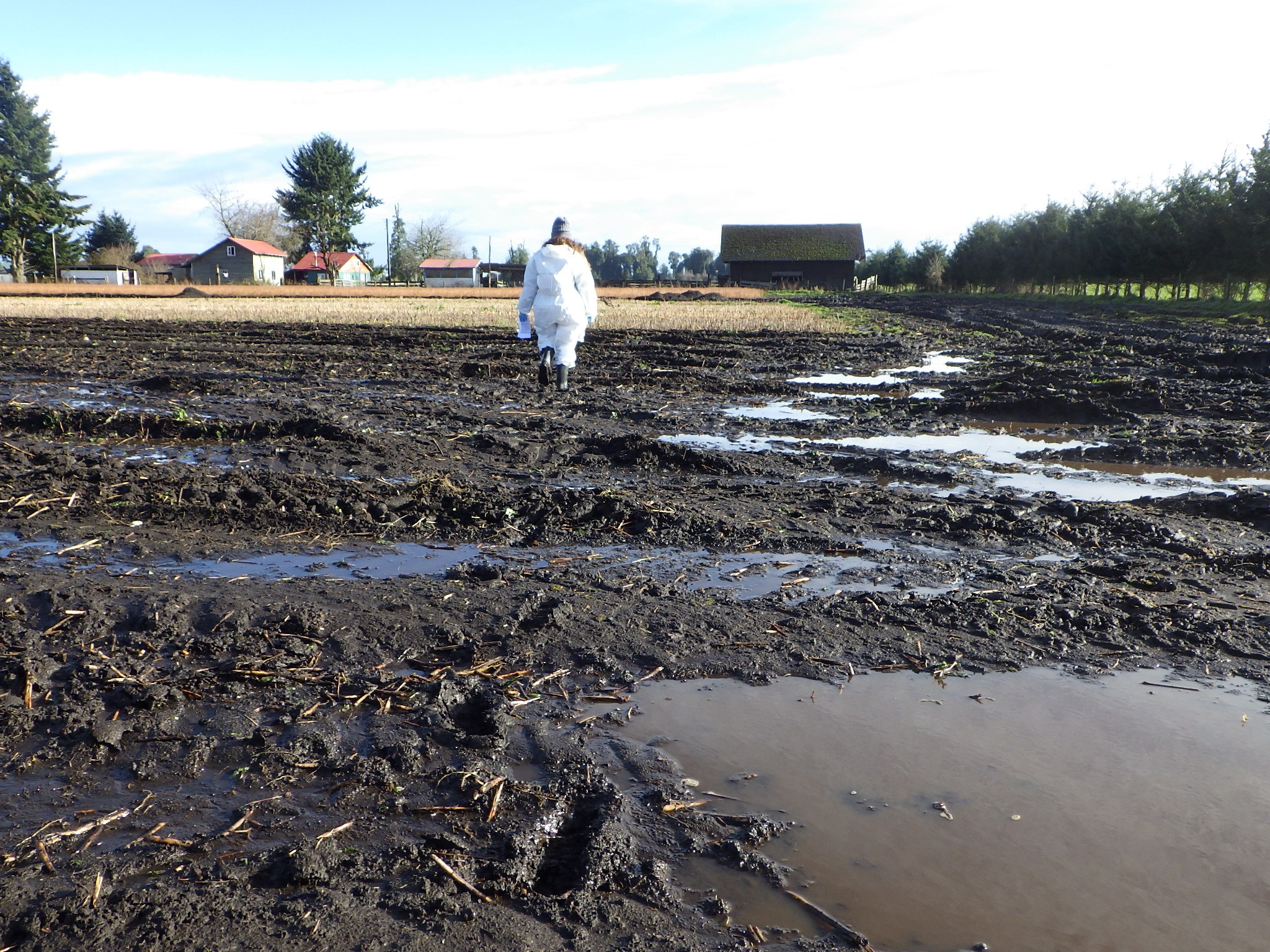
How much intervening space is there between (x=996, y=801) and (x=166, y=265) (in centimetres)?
8852

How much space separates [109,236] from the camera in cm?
7206

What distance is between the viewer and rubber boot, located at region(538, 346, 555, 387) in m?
11.3

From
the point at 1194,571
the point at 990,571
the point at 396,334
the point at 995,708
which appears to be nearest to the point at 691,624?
the point at 995,708

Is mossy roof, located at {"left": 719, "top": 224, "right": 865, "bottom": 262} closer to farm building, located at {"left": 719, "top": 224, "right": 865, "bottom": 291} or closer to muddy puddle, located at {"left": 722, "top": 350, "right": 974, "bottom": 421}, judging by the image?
farm building, located at {"left": 719, "top": 224, "right": 865, "bottom": 291}

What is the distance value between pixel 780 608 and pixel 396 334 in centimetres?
1821

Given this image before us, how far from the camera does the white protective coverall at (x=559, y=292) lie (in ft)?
33.1

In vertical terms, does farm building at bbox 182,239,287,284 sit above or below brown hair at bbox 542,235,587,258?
above

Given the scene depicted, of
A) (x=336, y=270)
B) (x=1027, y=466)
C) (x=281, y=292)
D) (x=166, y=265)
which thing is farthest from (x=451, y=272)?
(x=1027, y=466)

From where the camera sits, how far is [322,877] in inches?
88.0

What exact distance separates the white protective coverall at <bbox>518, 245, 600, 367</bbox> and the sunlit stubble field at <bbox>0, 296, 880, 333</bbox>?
1317 centimetres

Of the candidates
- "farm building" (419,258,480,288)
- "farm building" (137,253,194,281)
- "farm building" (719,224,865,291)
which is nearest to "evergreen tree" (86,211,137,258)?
"farm building" (137,253,194,281)

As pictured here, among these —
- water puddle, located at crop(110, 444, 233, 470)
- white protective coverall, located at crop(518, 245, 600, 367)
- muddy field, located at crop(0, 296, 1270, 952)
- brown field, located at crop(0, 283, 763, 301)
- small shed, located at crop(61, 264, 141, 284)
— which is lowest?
muddy field, located at crop(0, 296, 1270, 952)

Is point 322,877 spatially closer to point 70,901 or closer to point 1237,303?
point 70,901

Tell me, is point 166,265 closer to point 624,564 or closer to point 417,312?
point 417,312
